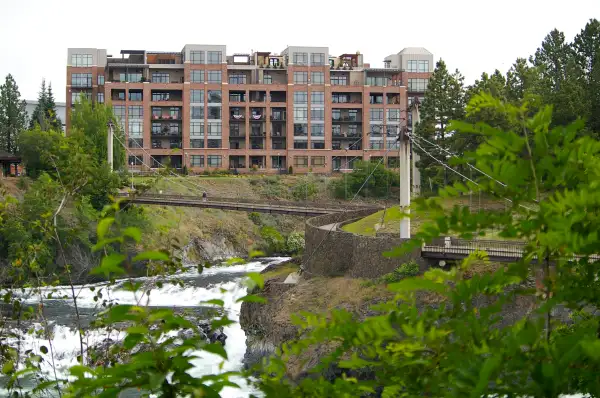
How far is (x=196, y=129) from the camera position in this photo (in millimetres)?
81062

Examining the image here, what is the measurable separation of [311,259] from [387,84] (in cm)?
5366

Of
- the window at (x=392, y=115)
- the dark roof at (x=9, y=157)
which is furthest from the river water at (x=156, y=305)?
the window at (x=392, y=115)

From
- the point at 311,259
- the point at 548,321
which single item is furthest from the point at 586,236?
the point at 311,259

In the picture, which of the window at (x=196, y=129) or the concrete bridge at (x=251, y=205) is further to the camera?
the window at (x=196, y=129)

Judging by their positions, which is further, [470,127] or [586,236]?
[470,127]

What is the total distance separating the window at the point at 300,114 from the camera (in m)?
82.4

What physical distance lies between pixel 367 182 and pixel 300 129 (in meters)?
13.2

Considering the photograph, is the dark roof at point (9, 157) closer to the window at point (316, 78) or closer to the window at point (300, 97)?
the window at point (300, 97)

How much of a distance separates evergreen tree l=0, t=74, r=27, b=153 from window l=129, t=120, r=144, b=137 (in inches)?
427

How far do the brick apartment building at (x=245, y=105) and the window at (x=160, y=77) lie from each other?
0.36 ft

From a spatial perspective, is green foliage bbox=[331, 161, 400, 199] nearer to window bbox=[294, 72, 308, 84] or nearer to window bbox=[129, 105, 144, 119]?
window bbox=[294, 72, 308, 84]

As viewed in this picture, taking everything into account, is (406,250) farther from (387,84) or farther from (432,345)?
(387,84)

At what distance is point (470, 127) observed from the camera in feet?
12.6

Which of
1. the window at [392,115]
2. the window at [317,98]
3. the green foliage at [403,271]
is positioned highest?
the window at [317,98]
